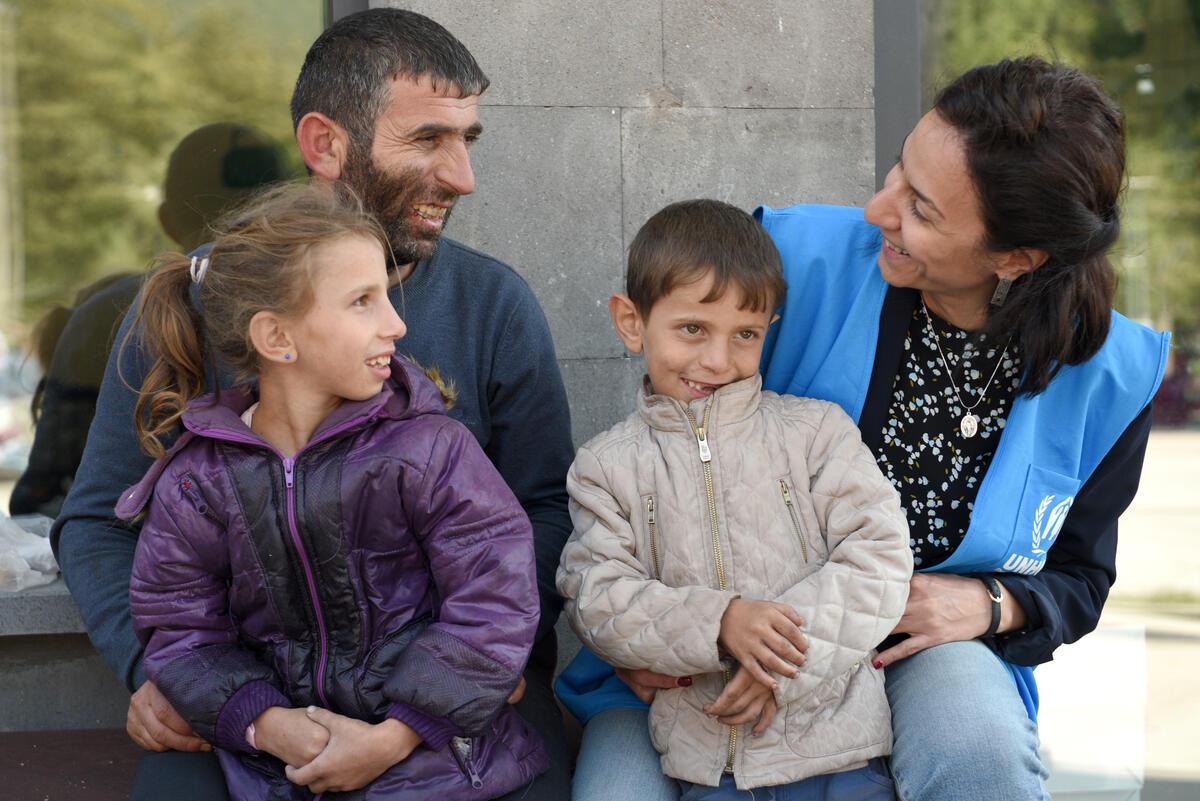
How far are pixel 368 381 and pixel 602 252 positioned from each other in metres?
1.24

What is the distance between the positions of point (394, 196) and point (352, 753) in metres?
1.11

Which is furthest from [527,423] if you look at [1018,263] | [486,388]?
[1018,263]

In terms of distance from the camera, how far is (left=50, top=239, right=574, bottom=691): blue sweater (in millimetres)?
2490

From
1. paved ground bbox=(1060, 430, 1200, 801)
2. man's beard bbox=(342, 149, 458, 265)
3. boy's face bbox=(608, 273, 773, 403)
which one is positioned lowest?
paved ground bbox=(1060, 430, 1200, 801)

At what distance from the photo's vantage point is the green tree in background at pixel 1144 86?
3.68 m

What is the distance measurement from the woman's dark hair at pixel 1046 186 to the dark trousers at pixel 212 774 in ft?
3.59

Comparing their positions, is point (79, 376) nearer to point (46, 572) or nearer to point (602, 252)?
point (46, 572)

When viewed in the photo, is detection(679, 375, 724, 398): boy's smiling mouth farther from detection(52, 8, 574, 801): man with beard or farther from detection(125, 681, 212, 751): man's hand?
detection(125, 681, 212, 751): man's hand

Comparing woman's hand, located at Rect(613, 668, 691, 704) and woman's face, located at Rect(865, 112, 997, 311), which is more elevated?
woman's face, located at Rect(865, 112, 997, 311)

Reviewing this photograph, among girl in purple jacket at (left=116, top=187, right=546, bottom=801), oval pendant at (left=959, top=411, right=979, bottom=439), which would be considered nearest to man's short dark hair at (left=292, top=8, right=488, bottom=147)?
girl in purple jacket at (left=116, top=187, right=546, bottom=801)

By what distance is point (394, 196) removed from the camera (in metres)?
2.59

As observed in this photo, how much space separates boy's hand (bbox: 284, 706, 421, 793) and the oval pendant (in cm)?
118

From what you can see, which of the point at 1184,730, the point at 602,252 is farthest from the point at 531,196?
the point at 1184,730

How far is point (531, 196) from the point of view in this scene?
3230 millimetres
